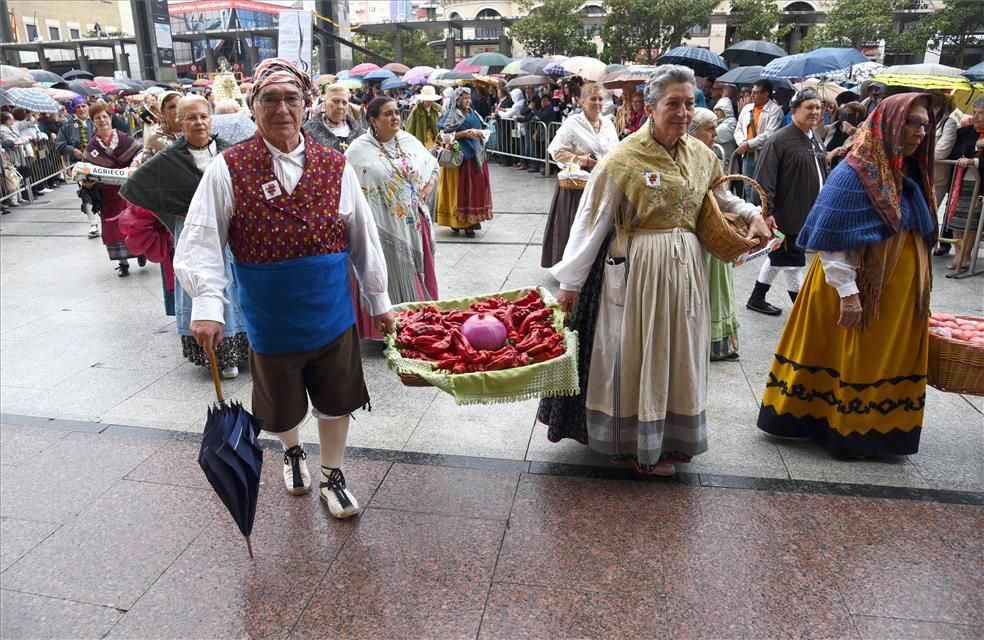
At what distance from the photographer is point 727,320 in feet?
16.7

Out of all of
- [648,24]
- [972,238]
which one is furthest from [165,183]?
[648,24]

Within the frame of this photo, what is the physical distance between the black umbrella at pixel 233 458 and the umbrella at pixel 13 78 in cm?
1401

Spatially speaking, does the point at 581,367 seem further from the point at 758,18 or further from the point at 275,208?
the point at 758,18

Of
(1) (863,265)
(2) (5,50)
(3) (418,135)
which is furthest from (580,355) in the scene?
(2) (5,50)

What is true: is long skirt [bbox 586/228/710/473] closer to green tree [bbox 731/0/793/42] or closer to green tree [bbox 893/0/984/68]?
green tree [bbox 893/0/984/68]

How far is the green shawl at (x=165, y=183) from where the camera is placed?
4277 millimetres

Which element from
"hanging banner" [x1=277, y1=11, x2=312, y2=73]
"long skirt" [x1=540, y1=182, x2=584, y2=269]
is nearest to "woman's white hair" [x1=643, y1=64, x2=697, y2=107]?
"long skirt" [x1=540, y1=182, x2=584, y2=269]

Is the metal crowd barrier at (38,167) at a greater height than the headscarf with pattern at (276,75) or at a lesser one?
lesser

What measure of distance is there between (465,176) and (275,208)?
6532 mm

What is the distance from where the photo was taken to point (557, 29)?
36.0 metres

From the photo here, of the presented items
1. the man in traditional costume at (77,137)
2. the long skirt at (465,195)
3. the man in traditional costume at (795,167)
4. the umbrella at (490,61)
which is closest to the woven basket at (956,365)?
the man in traditional costume at (795,167)

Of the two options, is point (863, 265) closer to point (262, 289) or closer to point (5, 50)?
point (262, 289)

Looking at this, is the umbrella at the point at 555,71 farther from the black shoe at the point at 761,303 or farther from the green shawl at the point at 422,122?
the black shoe at the point at 761,303

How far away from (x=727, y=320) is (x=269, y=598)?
3.65 meters
